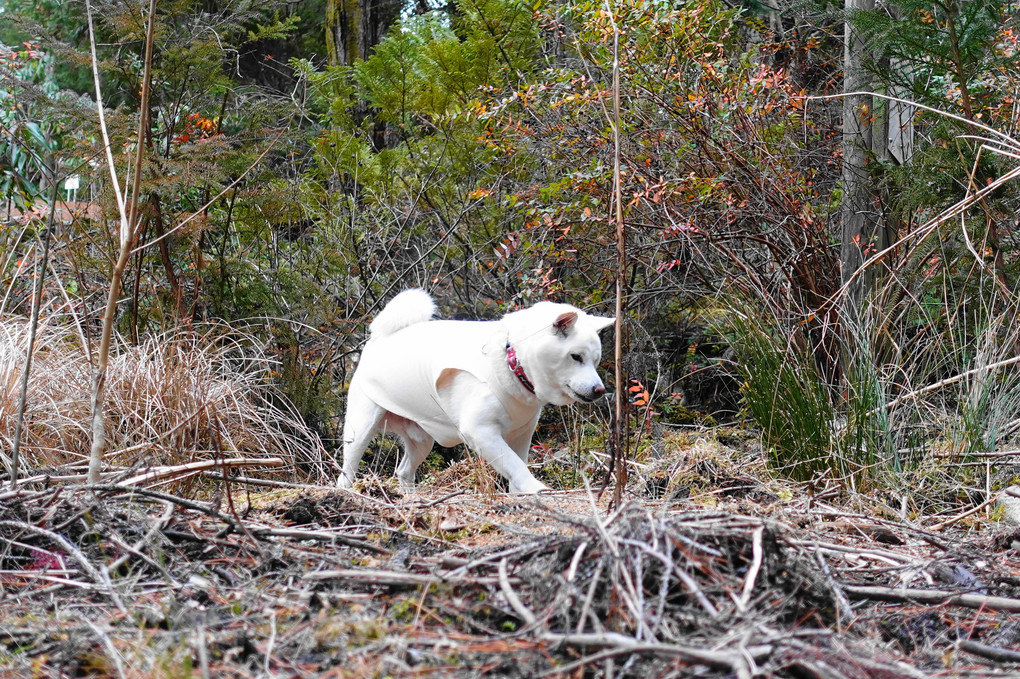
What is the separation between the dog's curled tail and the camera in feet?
15.2

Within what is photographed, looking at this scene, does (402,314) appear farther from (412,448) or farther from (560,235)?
(560,235)

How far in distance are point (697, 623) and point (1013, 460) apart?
267 centimetres

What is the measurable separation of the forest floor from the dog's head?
3.84ft

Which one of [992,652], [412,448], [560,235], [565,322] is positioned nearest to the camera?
[992,652]

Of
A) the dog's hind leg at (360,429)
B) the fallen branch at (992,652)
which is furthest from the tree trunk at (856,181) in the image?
the fallen branch at (992,652)

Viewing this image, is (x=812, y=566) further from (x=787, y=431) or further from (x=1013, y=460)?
(x=1013, y=460)

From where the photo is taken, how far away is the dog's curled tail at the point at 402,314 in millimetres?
4633

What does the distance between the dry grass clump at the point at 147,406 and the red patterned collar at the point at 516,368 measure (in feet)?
4.15

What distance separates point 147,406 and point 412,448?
1.34m

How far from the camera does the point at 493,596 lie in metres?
1.98

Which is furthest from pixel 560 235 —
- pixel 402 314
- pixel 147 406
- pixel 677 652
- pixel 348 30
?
pixel 677 652

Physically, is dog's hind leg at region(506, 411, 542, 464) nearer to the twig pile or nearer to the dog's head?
the dog's head

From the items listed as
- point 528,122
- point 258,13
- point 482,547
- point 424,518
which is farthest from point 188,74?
point 482,547

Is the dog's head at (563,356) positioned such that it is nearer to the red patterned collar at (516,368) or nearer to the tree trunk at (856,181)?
the red patterned collar at (516,368)
